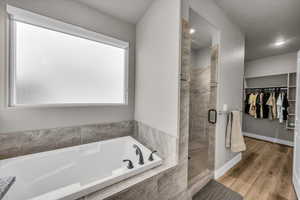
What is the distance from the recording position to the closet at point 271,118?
110 inches

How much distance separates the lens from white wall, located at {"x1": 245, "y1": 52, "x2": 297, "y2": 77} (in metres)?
2.85

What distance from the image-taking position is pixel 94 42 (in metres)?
1.56

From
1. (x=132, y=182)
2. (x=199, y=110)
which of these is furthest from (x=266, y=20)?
(x=132, y=182)

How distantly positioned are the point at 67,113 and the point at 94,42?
1037 millimetres

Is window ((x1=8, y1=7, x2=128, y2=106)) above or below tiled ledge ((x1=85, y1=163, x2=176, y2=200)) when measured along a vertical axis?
above

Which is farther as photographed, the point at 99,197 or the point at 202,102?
the point at 202,102

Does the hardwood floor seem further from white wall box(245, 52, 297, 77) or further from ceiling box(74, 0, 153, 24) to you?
ceiling box(74, 0, 153, 24)

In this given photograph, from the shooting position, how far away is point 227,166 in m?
1.86

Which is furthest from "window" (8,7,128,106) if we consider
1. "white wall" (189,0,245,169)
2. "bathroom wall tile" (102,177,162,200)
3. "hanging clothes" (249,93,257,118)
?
"hanging clothes" (249,93,257,118)

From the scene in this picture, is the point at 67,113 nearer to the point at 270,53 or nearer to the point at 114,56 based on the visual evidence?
the point at 114,56

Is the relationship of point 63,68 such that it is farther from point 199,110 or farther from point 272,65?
point 272,65

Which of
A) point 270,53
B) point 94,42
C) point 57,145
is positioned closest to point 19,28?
point 94,42

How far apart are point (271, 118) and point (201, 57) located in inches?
98.1

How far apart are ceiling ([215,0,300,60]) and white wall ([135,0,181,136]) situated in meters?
0.93
